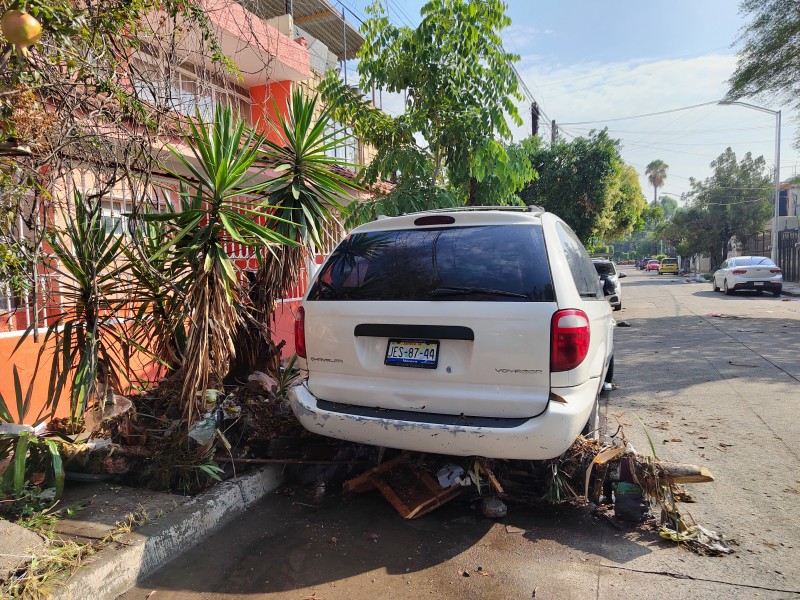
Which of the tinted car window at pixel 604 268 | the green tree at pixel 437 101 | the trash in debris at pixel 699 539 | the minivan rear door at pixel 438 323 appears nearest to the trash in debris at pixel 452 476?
the minivan rear door at pixel 438 323

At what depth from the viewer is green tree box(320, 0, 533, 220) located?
681 cm

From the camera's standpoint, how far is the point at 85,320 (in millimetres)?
3889

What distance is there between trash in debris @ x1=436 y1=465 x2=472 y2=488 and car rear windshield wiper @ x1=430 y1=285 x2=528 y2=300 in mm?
1214

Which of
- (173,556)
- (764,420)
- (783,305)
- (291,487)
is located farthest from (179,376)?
(783,305)

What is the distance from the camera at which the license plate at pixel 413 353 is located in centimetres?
305

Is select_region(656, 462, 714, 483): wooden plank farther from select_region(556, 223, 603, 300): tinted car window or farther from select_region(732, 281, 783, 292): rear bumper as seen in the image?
select_region(732, 281, 783, 292): rear bumper

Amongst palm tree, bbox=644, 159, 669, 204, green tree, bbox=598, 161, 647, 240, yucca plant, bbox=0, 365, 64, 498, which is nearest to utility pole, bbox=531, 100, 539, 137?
green tree, bbox=598, 161, 647, 240

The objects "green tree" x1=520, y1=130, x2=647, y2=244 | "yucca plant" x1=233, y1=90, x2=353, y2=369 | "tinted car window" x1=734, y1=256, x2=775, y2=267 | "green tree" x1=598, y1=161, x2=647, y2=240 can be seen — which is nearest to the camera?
"yucca plant" x1=233, y1=90, x2=353, y2=369

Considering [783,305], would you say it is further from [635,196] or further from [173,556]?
[173,556]

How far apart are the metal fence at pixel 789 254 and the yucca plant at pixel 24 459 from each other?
31.2 m

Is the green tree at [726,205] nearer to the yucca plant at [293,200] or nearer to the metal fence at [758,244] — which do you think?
the metal fence at [758,244]

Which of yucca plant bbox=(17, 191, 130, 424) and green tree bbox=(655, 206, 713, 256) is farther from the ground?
green tree bbox=(655, 206, 713, 256)

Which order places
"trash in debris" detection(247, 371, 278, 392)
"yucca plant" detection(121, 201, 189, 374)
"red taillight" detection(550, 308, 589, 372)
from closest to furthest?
"red taillight" detection(550, 308, 589, 372) < "yucca plant" detection(121, 201, 189, 374) < "trash in debris" detection(247, 371, 278, 392)

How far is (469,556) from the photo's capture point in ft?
9.36
